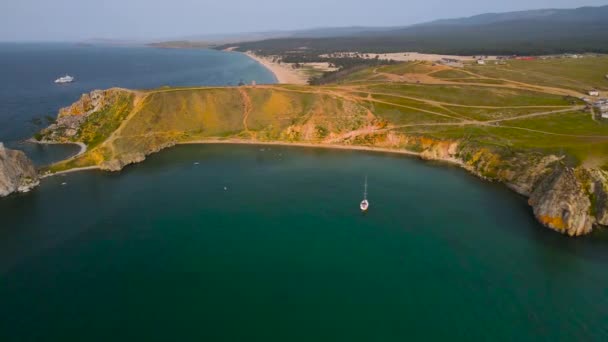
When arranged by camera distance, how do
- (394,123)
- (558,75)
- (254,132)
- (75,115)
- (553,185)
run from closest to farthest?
(553,185), (394,123), (254,132), (75,115), (558,75)

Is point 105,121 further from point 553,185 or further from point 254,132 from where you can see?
point 553,185

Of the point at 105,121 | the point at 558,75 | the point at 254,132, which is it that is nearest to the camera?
the point at 254,132

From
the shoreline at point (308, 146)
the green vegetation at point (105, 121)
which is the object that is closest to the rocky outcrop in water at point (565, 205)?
the shoreline at point (308, 146)

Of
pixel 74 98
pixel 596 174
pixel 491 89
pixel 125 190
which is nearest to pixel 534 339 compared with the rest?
pixel 596 174

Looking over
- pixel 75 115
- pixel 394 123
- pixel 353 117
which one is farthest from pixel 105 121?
pixel 394 123

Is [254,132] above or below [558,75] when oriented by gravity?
below

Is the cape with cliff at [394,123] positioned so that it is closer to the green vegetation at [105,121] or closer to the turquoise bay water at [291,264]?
the green vegetation at [105,121]
